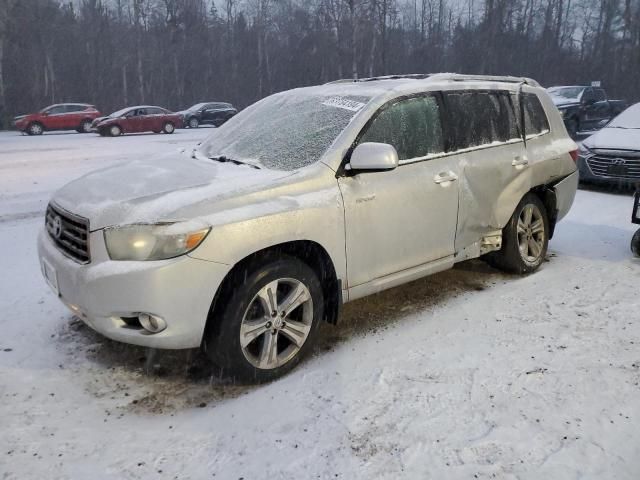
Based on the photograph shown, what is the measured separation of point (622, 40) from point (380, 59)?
21050 mm

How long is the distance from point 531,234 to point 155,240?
3618mm

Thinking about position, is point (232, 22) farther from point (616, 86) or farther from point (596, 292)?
point (596, 292)

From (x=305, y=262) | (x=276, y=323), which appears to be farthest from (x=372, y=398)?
(x=305, y=262)

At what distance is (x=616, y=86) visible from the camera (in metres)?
43.8

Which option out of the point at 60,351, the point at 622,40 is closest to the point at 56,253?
the point at 60,351

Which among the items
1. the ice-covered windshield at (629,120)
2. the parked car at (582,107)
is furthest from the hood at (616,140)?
the parked car at (582,107)

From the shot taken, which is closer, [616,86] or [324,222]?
[324,222]

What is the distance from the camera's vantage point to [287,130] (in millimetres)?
4191

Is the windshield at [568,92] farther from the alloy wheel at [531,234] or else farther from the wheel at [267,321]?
the wheel at [267,321]

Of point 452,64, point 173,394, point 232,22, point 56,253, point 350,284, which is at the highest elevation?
point 232,22

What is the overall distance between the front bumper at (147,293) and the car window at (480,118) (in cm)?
240

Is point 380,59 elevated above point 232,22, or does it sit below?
below

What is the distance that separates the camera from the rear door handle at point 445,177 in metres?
4.21

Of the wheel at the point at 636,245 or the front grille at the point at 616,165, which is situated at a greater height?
the front grille at the point at 616,165
